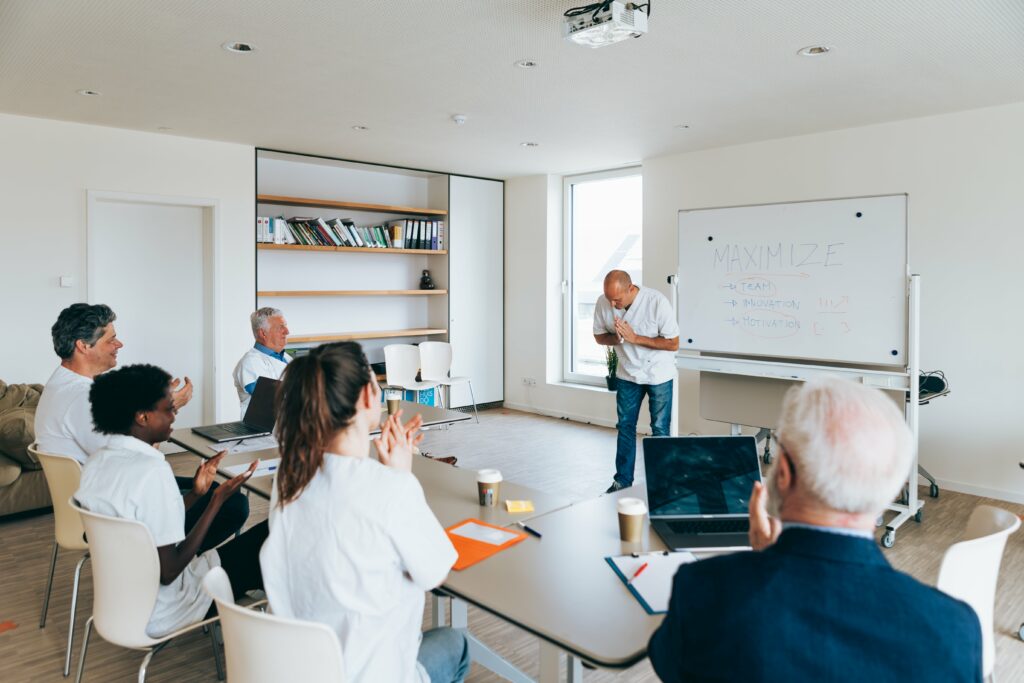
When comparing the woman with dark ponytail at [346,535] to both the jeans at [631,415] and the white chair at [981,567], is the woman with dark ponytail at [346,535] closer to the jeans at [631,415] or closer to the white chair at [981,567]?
the white chair at [981,567]

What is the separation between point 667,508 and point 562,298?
5725mm

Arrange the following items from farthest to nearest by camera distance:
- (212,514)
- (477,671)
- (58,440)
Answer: (58,440), (477,671), (212,514)

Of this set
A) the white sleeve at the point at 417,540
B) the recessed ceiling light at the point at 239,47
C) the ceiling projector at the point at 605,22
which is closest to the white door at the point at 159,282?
the recessed ceiling light at the point at 239,47

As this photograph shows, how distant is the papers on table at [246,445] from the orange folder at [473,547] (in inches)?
53.5

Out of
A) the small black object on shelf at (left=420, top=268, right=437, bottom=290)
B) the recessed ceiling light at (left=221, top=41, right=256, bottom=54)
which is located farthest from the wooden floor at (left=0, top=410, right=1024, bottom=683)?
the recessed ceiling light at (left=221, top=41, right=256, bottom=54)

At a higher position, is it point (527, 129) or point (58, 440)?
point (527, 129)

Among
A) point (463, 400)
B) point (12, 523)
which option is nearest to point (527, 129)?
point (463, 400)

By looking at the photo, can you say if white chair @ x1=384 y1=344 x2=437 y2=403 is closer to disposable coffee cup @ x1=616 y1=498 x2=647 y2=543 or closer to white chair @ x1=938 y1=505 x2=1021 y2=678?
disposable coffee cup @ x1=616 y1=498 x2=647 y2=543

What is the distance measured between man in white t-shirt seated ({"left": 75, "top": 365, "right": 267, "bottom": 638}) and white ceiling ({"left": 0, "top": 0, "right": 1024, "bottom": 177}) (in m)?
1.85

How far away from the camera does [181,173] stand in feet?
18.8

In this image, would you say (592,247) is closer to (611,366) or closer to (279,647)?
(611,366)

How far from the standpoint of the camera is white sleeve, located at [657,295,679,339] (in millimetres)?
4762

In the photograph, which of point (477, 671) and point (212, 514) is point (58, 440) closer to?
point (212, 514)

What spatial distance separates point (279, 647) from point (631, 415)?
3.67 metres
